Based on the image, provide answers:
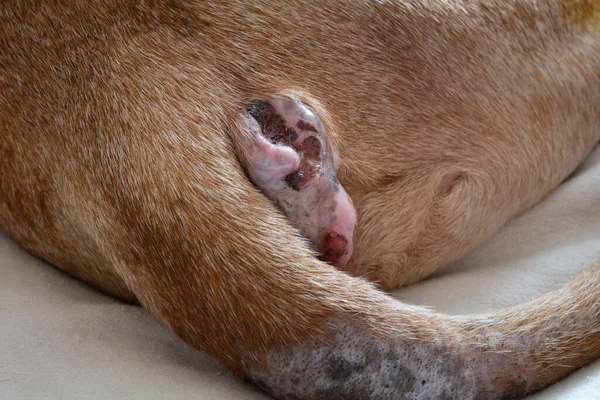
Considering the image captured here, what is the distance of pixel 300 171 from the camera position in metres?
1.24

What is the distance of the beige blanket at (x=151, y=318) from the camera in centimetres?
122

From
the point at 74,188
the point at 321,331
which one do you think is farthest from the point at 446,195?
the point at 74,188

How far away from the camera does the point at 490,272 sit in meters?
1.55

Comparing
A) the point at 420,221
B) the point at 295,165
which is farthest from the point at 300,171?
the point at 420,221

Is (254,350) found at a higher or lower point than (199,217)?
lower

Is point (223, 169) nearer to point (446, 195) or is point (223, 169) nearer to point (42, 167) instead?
point (42, 167)

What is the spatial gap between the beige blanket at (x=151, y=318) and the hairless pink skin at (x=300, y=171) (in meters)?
0.29

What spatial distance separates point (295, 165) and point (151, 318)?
436mm

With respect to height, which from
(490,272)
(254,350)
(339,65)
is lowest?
(490,272)

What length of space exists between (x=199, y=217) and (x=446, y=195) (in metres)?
0.55

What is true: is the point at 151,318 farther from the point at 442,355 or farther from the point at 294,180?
the point at 442,355

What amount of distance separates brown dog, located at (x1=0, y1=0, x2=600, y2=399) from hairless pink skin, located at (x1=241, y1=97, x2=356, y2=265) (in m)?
0.01

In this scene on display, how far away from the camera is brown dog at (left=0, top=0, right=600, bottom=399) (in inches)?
45.3

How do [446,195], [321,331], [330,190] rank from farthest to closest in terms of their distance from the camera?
1. [446,195]
2. [330,190]
3. [321,331]
